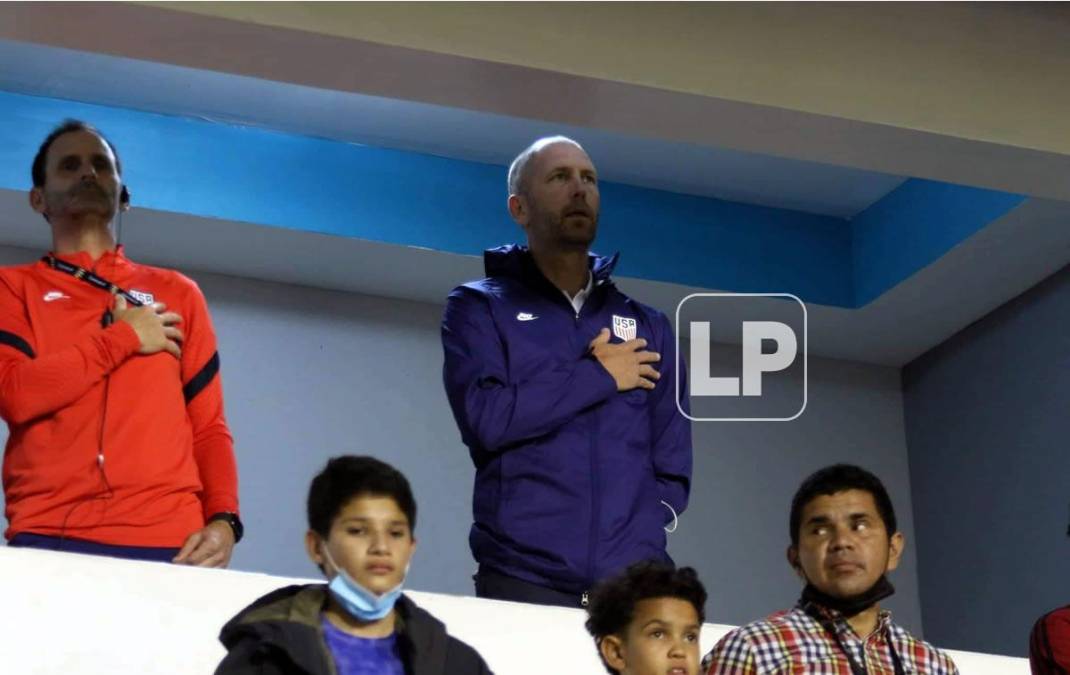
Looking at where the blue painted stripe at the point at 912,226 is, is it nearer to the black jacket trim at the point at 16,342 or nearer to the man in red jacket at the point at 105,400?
the man in red jacket at the point at 105,400

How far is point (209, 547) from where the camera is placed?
336 cm

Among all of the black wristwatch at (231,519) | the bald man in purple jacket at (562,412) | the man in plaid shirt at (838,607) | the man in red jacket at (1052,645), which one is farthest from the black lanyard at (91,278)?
the man in red jacket at (1052,645)

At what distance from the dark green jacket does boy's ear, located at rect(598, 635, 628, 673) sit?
1.05 feet

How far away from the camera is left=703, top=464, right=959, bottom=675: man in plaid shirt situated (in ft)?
9.95

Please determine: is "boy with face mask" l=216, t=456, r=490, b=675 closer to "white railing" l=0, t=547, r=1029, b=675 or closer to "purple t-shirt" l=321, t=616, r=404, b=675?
"purple t-shirt" l=321, t=616, r=404, b=675

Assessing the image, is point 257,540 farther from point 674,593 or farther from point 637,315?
point 674,593

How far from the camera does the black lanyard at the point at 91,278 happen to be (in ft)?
11.7

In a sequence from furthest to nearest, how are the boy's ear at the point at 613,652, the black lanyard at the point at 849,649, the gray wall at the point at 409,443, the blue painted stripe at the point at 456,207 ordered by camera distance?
the gray wall at the point at 409,443 < the blue painted stripe at the point at 456,207 < the black lanyard at the point at 849,649 < the boy's ear at the point at 613,652

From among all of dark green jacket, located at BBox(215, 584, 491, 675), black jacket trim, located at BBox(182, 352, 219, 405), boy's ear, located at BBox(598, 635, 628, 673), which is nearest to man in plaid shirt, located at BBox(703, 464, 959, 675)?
boy's ear, located at BBox(598, 635, 628, 673)

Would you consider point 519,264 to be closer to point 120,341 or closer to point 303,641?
point 120,341

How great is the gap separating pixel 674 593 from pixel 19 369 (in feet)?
4.09

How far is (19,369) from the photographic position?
336 cm

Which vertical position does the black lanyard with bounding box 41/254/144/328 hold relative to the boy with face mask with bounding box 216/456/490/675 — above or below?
above

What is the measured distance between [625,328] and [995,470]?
112 inches
